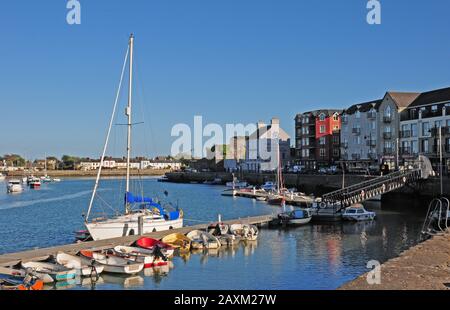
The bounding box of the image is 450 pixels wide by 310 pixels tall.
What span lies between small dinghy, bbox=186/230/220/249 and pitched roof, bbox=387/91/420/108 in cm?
6315

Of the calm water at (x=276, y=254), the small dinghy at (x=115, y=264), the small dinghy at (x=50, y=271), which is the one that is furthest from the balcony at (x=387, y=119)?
the small dinghy at (x=50, y=271)

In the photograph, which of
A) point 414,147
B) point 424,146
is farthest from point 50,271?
point 414,147

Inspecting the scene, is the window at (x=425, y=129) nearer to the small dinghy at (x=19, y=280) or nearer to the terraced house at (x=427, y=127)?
the terraced house at (x=427, y=127)

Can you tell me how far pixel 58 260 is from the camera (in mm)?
27078

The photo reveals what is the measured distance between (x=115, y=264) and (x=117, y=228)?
966cm

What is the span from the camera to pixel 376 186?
190ft

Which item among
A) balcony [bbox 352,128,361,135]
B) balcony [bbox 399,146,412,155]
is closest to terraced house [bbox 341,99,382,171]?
balcony [bbox 352,128,361,135]

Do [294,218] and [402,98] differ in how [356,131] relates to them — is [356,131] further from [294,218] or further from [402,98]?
[294,218]

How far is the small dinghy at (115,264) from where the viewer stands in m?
26.5

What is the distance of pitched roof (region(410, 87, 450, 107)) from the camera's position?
80.3 meters
